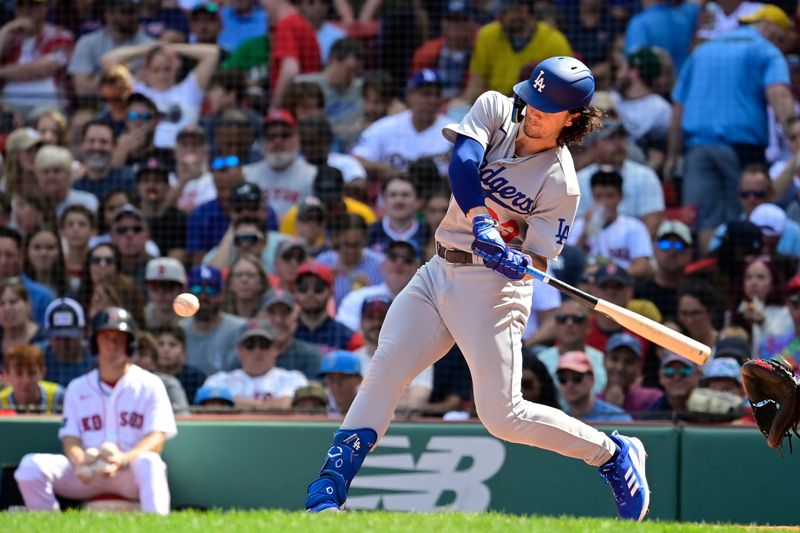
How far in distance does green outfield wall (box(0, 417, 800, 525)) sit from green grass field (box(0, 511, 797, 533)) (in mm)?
2071

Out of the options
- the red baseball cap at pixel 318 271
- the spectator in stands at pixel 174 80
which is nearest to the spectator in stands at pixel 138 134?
the spectator in stands at pixel 174 80

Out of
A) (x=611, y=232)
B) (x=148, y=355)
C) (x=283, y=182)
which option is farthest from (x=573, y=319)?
(x=283, y=182)

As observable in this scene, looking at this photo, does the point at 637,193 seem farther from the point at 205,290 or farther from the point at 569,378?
the point at 205,290

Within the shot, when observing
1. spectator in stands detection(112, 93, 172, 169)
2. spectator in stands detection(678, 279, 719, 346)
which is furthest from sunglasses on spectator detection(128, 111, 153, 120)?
spectator in stands detection(678, 279, 719, 346)

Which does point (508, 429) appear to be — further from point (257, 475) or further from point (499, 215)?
point (257, 475)

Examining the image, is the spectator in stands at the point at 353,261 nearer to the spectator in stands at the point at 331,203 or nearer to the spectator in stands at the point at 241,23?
the spectator in stands at the point at 331,203

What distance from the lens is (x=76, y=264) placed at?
30.5 feet

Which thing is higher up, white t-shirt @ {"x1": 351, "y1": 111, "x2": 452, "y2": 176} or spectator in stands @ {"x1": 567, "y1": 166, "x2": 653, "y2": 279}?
white t-shirt @ {"x1": 351, "y1": 111, "x2": 452, "y2": 176}

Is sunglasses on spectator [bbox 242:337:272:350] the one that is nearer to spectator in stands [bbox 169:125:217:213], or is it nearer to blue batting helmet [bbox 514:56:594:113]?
spectator in stands [bbox 169:125:217:213]

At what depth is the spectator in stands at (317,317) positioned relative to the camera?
28.2 feet

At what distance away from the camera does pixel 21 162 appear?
997cm

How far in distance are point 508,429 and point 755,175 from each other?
4.63 metres

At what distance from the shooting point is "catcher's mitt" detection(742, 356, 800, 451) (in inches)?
213

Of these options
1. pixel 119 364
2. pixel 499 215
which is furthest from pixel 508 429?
pixel 119 364
